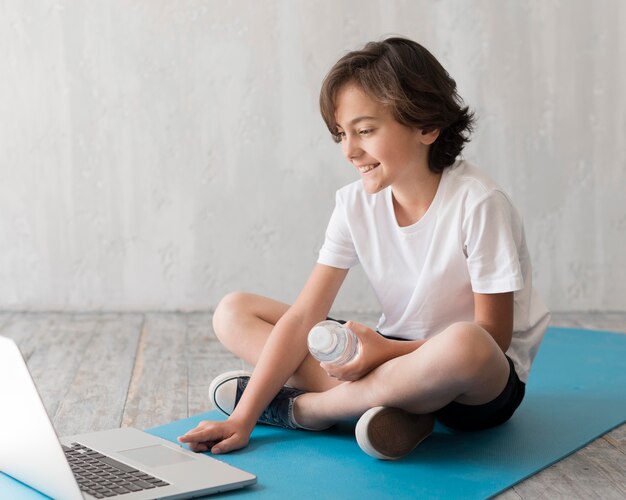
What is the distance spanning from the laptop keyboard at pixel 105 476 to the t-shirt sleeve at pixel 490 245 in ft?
1.96

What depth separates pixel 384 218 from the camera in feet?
5.18

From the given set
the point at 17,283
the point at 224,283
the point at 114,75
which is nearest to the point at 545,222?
the point at 224,283

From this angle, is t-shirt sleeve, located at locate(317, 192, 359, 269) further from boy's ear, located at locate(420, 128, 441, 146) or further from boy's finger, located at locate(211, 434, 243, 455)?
boy's finger, located at locate(211, 434, 243, 455)

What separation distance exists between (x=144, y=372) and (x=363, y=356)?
873 millimetres

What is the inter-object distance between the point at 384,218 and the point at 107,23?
1.66m

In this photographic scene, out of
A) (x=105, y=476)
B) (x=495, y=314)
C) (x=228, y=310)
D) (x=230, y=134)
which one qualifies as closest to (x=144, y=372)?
(x=228, y=310)

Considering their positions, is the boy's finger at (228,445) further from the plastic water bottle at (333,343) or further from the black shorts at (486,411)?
the black shorts at (486,411)

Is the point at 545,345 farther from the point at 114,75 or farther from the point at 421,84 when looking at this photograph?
the point at 114,75

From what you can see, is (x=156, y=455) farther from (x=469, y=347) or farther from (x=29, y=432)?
(x=469, y=347)

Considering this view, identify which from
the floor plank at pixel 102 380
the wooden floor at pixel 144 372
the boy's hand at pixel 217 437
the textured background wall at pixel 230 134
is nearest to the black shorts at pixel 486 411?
the wooden floor at pixel 144 372

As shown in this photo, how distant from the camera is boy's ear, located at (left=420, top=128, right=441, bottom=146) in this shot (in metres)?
1.53

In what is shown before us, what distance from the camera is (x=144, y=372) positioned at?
209cm

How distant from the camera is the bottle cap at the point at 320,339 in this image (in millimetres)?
1306

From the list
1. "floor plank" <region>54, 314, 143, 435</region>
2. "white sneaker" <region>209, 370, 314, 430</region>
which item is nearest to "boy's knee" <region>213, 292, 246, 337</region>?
"white sneaker" <region>209, 370, 314, 430</region>
